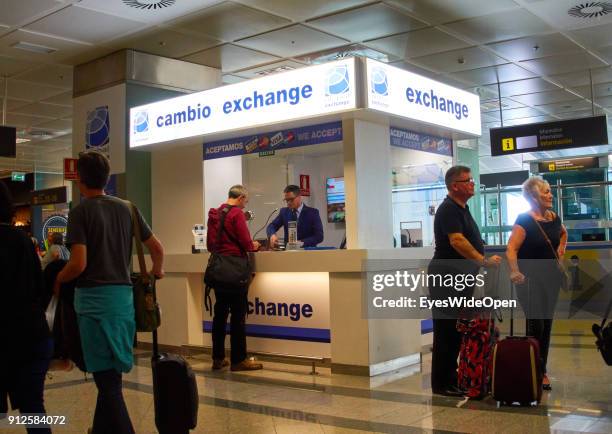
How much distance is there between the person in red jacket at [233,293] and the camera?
544cm

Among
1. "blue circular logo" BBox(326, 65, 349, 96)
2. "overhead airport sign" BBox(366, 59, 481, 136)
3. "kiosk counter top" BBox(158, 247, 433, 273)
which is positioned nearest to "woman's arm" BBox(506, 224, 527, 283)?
"kiosk counter top" BBox(158, 247, 433, 273)

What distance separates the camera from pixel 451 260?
4223 mm

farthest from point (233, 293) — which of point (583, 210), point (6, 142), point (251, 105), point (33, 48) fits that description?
point (583, 210)

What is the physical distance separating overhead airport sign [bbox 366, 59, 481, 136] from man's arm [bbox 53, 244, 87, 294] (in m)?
2.83

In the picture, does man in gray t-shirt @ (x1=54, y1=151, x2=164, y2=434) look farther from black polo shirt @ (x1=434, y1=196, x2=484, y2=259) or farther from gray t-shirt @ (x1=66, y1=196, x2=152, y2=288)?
black polo shirt @ (x1=434, y1=196, x2=484, y2=259)

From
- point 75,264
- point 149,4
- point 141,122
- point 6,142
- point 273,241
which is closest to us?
point 75,264

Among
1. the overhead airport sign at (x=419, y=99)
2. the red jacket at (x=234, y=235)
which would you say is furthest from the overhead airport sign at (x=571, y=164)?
the red jacket at (x=234, y=235)

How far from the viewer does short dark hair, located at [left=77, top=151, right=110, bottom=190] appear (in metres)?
2.80

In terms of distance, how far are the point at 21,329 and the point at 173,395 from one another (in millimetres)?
725

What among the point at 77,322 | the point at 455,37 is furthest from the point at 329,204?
the point at 77,322

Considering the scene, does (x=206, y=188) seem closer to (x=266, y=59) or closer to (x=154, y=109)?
(x=154, y=109)

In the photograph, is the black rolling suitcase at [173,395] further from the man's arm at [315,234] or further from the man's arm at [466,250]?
the man's arm at [315,234]

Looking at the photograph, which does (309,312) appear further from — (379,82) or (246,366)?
(379,82)

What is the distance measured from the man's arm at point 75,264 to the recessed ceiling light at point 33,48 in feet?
18.1
